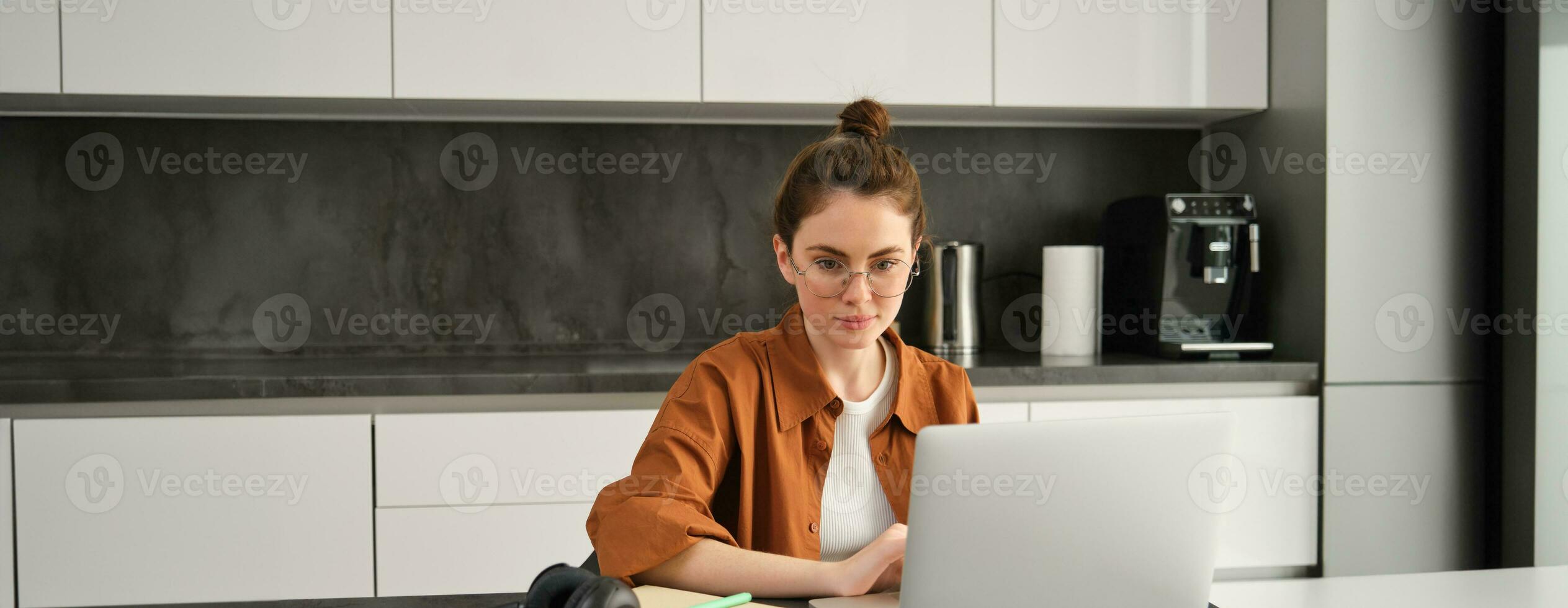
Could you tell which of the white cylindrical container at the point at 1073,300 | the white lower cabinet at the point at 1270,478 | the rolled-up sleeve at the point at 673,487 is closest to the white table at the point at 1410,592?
the rolled-up sleeve at the point at 673,487

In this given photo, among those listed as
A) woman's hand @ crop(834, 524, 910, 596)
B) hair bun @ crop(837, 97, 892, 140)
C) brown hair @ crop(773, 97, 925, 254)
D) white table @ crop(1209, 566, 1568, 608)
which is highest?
hair bun @ crop(837, 97, 892, 140)

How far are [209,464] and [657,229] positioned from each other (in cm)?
112

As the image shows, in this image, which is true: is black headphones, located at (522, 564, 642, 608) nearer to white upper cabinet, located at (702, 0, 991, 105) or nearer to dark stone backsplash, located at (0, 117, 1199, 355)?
white upper cabinet, located at (702, 0, 991, 105)

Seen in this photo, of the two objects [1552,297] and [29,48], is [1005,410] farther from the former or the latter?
[29,48]

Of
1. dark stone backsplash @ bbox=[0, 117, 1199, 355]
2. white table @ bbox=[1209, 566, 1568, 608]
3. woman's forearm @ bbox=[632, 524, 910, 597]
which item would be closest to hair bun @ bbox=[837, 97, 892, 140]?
woman's forearm @ bbox=[632, 524, 910, 597]

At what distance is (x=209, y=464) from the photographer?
79.4 inches

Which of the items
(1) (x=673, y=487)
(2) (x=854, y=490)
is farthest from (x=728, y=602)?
(2) (x=854, y=490)

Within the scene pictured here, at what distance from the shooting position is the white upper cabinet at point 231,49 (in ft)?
7.15

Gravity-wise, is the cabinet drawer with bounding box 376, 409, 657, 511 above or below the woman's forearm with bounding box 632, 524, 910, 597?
below

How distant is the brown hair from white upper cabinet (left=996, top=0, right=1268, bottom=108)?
3.96 feet

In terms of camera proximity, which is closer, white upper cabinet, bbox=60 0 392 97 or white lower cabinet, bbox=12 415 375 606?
white lower cabinet, bbox=12 415 375 606

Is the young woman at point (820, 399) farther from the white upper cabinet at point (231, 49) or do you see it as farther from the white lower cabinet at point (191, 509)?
the white upper cabinet at point (231, 49)

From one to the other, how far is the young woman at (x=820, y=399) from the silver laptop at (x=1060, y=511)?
381mm

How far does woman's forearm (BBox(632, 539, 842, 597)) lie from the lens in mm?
956
